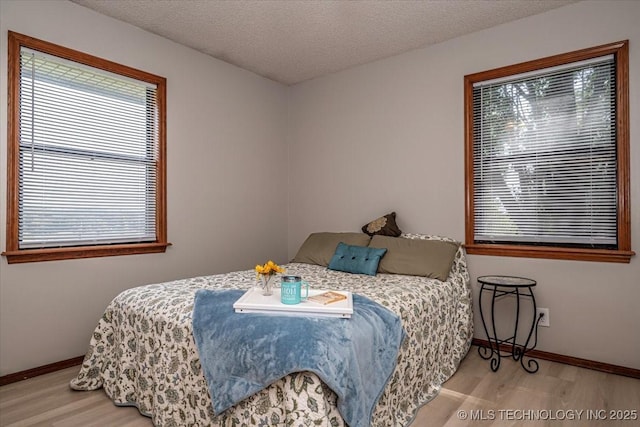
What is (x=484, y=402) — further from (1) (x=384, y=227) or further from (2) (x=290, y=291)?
(1) (x=384, y=227)

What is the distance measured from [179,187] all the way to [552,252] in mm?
3067

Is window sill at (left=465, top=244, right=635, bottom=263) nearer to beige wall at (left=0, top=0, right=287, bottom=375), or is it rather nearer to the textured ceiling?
the textured ceiling

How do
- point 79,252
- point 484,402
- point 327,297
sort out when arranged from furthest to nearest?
point 79,252
point 484,402
point 327,297

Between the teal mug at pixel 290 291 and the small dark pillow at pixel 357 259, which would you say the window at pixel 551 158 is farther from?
the teal mug at pixel 290 291

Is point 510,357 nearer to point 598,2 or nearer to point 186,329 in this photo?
point 186,329

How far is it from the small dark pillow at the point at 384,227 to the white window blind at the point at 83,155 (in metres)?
1.90

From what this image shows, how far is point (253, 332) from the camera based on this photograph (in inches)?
62.7

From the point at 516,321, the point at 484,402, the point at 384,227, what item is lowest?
the point at 484,402

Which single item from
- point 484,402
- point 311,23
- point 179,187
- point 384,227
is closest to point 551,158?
point 384,227

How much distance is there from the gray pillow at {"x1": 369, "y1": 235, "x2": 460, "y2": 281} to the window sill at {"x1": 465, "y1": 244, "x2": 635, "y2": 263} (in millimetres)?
232

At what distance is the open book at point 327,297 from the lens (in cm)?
180

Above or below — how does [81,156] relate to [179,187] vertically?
above

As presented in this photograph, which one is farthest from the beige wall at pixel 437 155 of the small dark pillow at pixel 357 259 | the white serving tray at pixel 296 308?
the white serving tray at pixel 296 308

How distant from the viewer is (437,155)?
11.0 feet
